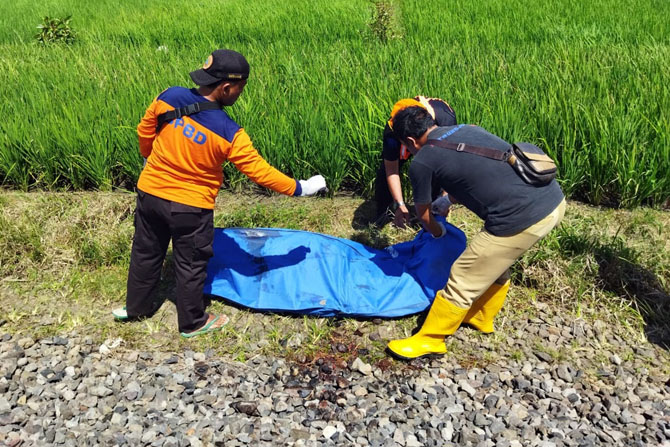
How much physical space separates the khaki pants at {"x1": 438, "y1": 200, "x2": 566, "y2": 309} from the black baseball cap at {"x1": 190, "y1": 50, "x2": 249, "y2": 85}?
123cm

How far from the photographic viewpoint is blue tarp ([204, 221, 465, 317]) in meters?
2.81

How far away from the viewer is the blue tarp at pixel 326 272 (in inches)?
111

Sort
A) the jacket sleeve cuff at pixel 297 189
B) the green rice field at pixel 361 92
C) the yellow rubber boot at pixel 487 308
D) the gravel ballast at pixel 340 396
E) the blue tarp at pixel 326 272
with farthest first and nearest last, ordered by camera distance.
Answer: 1. the green rice field at pixel 361 92
2. the blue tarp at pixel 326 272
3. the yellow rubber boot at pixel 487 308
4. the jacket sleeve cuff at pixel 297 189
5. the gravel ballast at pixel 340 396

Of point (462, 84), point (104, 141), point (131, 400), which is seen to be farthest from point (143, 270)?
point (462, 84)

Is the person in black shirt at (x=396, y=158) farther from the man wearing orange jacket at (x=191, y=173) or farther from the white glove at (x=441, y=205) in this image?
the man wearing orange jacket at (x=191, y=173)

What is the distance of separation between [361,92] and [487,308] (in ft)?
6.82

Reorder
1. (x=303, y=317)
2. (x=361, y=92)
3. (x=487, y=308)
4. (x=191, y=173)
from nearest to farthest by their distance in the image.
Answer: (x=191, y=173), (x=487, y=308), (x=303, y=317), (x=361, y=92)

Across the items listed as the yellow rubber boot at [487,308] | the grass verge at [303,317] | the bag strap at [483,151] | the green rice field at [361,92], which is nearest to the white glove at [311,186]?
the bag strap at [483,151]

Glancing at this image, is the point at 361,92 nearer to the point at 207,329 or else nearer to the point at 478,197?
the point at 478,197

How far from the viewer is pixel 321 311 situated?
2.79m

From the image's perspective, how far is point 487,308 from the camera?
105 inches

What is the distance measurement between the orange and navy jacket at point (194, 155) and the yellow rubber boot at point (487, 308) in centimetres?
107

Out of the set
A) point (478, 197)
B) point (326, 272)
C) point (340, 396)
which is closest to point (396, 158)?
point (326, 272)

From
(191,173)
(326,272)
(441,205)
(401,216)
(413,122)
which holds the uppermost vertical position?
(413,122)
